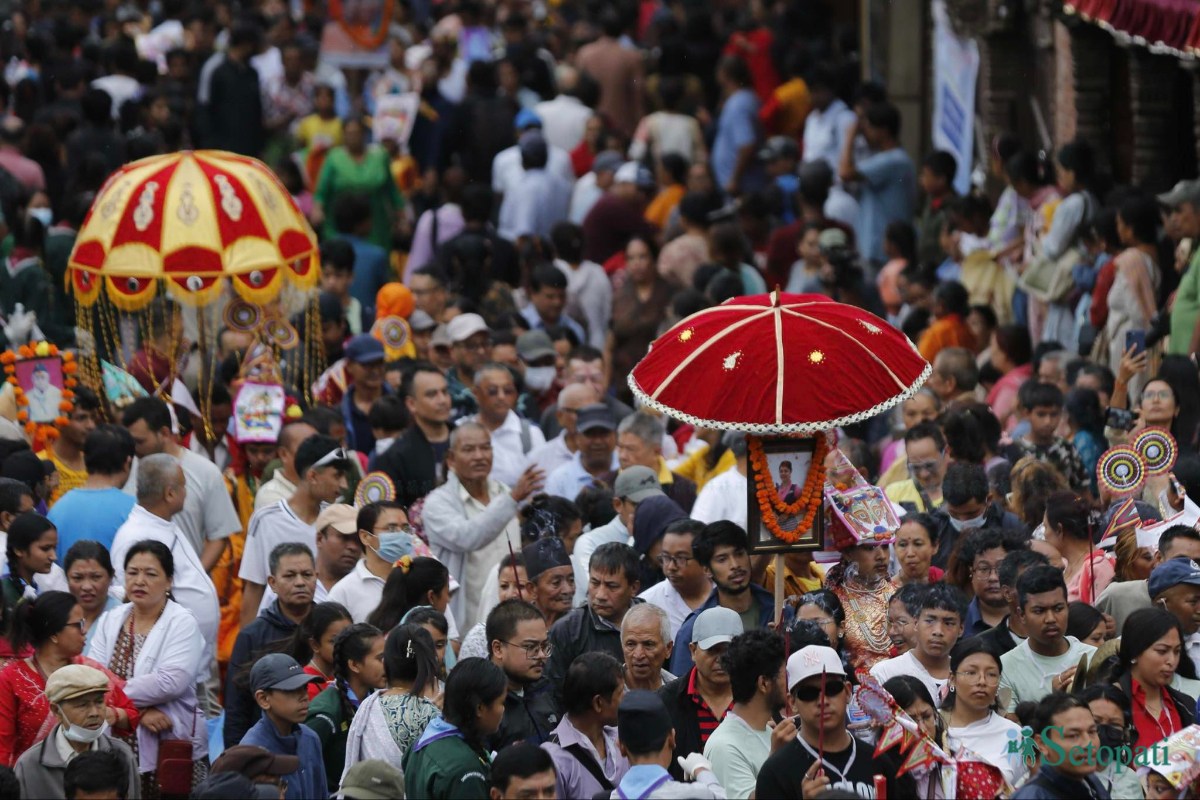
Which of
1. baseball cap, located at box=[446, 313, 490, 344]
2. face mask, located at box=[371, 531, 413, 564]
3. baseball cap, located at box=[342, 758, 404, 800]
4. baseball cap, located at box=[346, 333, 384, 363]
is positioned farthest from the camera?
baseball cap, located at box=[446, 313, 490, 344]

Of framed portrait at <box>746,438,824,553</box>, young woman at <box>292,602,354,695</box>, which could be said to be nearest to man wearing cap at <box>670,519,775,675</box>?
framed portrait at <box>746,438,824,553</box>

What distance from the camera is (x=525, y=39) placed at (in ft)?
67.7

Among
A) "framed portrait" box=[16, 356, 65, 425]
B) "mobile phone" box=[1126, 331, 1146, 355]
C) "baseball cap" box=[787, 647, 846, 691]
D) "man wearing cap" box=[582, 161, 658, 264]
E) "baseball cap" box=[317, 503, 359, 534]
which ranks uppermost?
"baseball cap" box=[787, 647, 846, 691]

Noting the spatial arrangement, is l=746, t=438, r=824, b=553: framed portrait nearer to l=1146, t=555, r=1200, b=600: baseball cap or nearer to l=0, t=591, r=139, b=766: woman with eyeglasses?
l=1146, t=555, r=1200, b=600: baseball cap

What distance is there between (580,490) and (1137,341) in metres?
3.28

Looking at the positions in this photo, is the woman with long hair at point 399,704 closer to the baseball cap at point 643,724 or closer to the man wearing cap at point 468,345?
the baseball cap at point 643,724

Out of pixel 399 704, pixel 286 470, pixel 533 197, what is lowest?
pixel 533 197

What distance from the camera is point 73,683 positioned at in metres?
7.55

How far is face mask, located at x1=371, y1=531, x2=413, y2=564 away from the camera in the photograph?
29.3ft

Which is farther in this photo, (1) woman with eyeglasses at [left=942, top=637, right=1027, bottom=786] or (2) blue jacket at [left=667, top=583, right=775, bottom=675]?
(2) blue jacket at [left=667, top=583, right=775, bottom=675]

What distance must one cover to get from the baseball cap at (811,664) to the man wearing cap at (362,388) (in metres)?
5.17

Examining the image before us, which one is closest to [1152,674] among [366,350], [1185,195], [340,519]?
[340,519]

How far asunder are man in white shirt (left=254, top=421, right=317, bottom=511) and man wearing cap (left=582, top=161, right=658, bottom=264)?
18.0ft

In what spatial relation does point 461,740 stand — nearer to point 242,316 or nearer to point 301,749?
point 301,749
